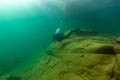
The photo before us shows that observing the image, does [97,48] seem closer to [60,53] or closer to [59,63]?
[59,63]

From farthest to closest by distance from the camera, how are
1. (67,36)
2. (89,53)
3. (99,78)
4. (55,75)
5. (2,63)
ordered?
1. (2,63)
2. (67,36)
3. (89,53)
4. (55,75)
5. (99,78)

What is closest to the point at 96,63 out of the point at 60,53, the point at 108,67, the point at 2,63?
the point at 108,67

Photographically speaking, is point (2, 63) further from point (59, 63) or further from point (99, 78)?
point (99, 78)

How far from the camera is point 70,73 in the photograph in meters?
6.23

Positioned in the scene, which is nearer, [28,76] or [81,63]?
[81,63]

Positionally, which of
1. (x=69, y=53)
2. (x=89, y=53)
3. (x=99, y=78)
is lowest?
(x=99, y=78)

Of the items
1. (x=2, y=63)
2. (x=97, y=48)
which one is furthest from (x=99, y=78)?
(x=2, y=63)

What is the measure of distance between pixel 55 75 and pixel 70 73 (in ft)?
2.02

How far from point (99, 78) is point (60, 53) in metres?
3.71

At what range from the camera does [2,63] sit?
11.7 m

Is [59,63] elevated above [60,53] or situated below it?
below

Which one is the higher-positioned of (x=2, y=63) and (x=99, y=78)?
(x=2, y=63)

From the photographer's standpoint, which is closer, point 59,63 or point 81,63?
point 81,63

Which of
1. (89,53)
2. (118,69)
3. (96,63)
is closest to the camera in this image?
(118,69)
